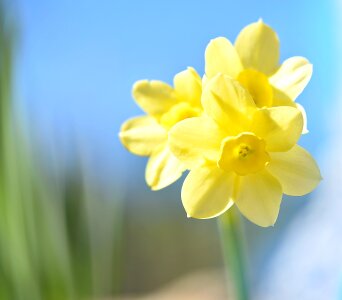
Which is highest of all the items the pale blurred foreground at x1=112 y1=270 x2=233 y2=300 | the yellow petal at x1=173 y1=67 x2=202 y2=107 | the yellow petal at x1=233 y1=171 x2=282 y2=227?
the yellow petal at x1=173 y1=67 x2=202 y2=107

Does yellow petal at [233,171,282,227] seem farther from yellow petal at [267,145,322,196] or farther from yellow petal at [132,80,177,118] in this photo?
yellow petal at [132,80,177,118]

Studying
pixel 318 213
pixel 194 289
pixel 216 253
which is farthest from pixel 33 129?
pixel 216 253

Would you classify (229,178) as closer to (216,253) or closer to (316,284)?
(316,284)

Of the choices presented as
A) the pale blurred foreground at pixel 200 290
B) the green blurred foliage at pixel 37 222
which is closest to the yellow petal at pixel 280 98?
the green blurred foliage at pixel 37 222

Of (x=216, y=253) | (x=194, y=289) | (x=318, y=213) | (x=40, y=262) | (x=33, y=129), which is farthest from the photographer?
(x=216, y=253)

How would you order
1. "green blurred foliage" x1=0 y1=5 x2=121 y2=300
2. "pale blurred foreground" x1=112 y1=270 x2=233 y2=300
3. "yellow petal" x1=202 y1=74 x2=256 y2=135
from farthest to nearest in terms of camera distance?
"pale blurred foreground" x1=112 y1=270 x2=233 y2=300
"green blurred foliage" x1=0 y1=5 x2=121 y2=300
"yellow petal" x1=202 y1=74 x2=256 y2=135

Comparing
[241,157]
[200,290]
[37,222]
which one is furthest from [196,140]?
[200,290]

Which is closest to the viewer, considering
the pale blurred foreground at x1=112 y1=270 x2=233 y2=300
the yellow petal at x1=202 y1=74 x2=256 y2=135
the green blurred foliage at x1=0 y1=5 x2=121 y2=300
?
the yellow petal at x1=202 y1=74 x2=256 y2=135

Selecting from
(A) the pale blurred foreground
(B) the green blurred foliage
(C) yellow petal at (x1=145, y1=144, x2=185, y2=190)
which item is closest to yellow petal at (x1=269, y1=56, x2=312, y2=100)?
(C) yellow petal at (x1=145, y1=144, x2=185, y2=190)

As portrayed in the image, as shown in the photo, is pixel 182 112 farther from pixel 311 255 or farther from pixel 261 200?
pixel 311 255
